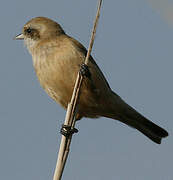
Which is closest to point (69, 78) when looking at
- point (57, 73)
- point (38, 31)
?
point (57, 73)

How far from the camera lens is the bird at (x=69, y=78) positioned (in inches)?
220

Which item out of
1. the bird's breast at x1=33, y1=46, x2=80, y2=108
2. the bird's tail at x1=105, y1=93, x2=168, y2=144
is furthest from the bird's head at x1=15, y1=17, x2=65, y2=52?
the bird's tail at x1=105, y1=93, x2=168, y2=144

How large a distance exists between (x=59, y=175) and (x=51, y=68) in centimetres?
287

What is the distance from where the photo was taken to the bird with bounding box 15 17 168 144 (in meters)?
5.58

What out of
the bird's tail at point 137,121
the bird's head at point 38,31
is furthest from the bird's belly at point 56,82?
the bird's tail at point 137,121

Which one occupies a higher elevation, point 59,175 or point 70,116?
point 70,116

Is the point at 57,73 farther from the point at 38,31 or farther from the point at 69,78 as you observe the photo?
the point at 38,31

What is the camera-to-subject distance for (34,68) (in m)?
5.97

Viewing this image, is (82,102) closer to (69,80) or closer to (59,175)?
(69,80)

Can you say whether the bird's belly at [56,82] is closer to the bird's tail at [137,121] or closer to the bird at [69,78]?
the bird at [69,78]

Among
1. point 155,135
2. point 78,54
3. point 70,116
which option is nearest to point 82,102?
point 78,54

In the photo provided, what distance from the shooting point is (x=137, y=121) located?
6125 mm

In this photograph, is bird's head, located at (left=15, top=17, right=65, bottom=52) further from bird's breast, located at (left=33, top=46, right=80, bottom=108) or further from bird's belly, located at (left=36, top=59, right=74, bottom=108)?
bird's belly, located at (left=36, top=59, right=74, bottom=108)

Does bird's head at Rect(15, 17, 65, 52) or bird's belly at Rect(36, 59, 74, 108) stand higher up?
bird's head at Rect(15, 17, 65, 52)
